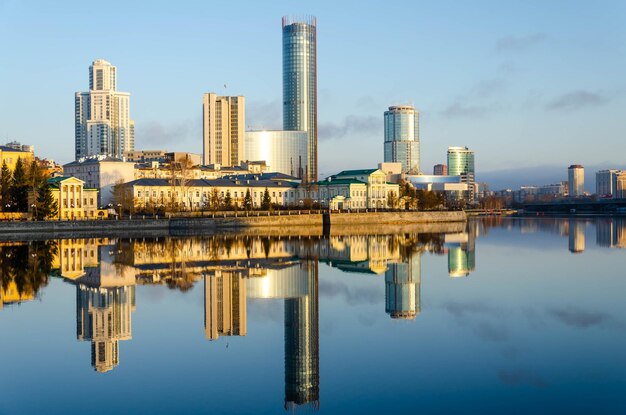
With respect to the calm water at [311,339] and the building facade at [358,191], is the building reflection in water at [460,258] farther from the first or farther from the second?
the building facade at [358,191]

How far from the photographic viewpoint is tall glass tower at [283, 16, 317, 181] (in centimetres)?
16162

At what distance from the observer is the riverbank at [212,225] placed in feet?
165

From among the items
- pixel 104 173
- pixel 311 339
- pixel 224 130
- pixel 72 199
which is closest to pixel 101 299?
pixel 311 339

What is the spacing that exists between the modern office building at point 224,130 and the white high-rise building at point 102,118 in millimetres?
41265

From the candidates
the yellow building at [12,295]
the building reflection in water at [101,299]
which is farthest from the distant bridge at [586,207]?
the yellow building at [12,295]

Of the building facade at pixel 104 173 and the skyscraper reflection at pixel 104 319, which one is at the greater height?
the building facade at pixel 104 173

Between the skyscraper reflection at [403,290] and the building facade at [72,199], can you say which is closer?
the skyscraper reflection at [403,290]

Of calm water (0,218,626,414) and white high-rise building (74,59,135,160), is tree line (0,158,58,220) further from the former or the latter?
white high-rise building (74,59,135,160)

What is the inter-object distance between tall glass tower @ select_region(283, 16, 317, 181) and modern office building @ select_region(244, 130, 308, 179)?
12.8 meters

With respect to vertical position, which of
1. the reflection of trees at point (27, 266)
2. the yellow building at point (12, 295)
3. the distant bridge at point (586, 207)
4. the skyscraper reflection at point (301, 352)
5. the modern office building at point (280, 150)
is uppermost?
the modern office building at point (280, 150)

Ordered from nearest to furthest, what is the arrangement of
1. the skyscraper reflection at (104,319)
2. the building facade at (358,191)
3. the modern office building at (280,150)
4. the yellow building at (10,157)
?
the skyscraper reflection at (104,319) → the yellow building at (10,157) → the building facade at (358,191) → the modern office building at (280,150)

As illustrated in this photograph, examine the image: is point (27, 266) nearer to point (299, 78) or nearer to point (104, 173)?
point (104, 173)

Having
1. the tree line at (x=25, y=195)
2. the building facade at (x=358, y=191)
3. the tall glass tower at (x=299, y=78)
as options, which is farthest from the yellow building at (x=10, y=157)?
the tall glass tower at (x=299, y=78)

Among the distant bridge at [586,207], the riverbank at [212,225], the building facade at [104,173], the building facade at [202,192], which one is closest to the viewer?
the riverbank at [212,225]
